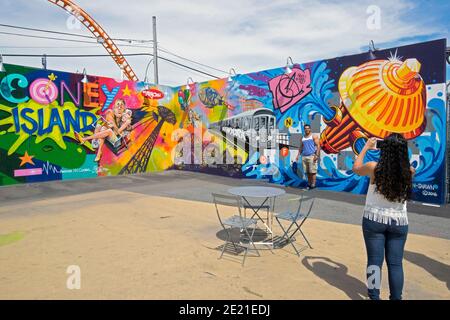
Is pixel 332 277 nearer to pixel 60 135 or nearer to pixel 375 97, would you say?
pixel 375 97

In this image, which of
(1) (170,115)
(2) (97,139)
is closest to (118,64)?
(1) (170,115)

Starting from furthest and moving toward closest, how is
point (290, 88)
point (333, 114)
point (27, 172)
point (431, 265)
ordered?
point (27, 172)
point (290, 88)
point (333, 114)
point (431, 265)

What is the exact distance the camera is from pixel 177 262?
4.21 m

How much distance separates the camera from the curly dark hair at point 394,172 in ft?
9.29

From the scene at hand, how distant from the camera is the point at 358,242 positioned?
504 centimetres

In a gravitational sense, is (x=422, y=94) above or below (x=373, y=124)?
above

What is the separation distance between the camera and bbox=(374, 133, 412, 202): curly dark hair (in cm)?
283

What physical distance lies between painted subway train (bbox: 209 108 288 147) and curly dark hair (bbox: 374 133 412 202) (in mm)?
8039

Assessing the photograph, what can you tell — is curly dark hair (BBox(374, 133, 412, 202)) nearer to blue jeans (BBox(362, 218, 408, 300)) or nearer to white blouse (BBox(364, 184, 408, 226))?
white blouse (BBox(364, 184, 408, 226))

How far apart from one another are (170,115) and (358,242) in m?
11.6

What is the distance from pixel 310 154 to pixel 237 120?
3663 mm
